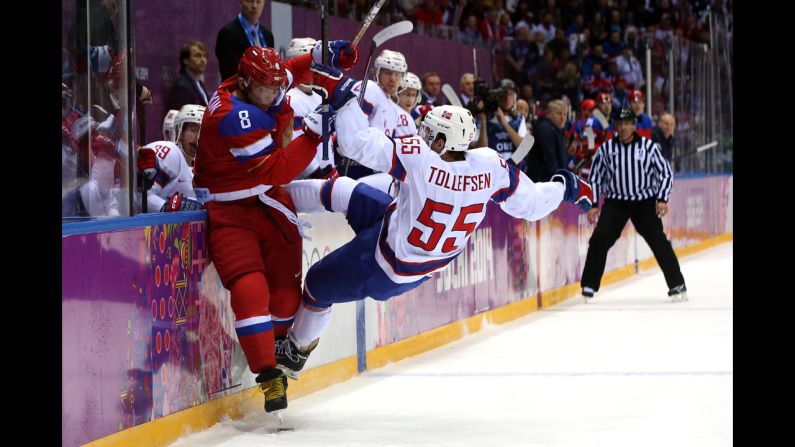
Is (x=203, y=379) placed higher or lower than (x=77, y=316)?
lower

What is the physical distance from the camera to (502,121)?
34.6 feet

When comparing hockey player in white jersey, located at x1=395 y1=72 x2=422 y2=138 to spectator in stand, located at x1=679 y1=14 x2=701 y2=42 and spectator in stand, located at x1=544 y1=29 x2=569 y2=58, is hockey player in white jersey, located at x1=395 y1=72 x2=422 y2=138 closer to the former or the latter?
spectator in stand, located at x1=544 y1=29 x2=569 y2=58

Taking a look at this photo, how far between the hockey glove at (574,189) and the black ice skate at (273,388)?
1731 millimetres

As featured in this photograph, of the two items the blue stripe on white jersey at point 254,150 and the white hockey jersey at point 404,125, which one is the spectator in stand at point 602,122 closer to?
the white hockey jersey at point 404,125

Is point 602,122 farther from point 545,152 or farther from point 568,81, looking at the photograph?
point 545,152

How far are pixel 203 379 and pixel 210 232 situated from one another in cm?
61

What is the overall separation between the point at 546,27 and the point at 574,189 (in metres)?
9.86

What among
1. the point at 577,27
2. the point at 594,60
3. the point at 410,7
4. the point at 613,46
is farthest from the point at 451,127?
the point at 577,27

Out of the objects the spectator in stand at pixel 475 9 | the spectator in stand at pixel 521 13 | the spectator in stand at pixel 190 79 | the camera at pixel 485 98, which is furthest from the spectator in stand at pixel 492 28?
the spectator in stand at pixel 190 79

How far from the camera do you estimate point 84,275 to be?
4672 mm

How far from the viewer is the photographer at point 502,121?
1005cm
